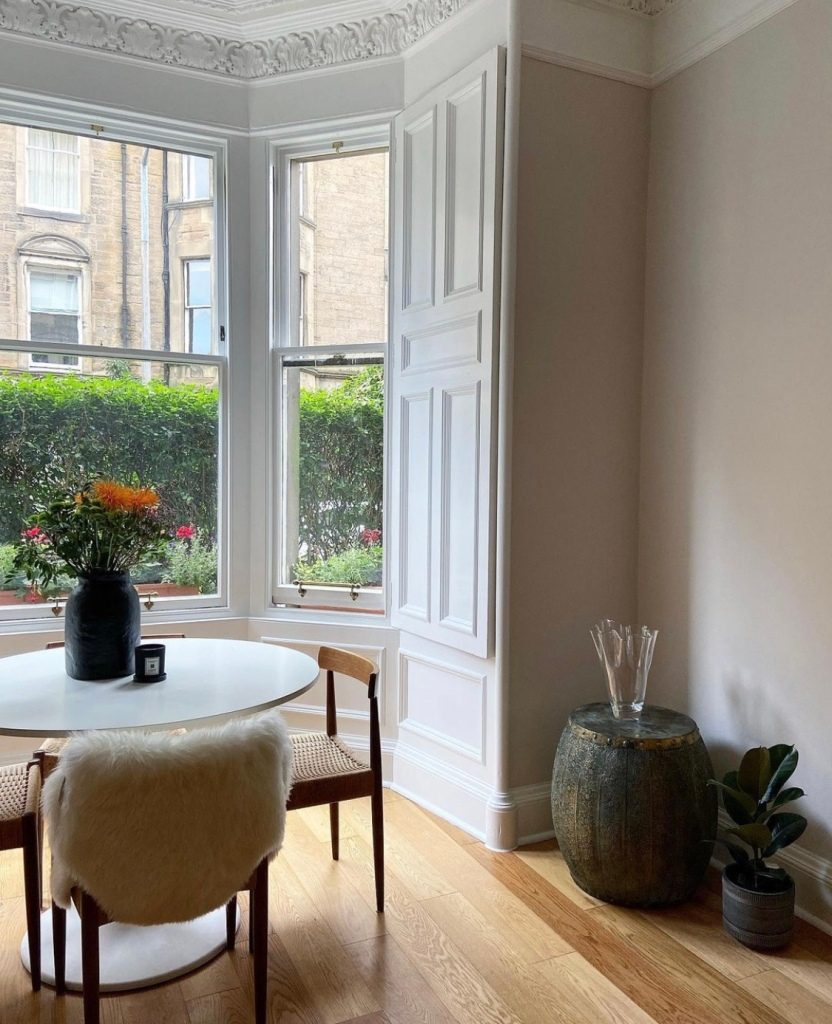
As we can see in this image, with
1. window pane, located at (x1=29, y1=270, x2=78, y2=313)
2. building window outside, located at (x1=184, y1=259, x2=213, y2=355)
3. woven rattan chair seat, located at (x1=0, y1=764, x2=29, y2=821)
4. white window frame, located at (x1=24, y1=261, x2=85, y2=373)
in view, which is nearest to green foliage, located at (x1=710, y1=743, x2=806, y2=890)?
woven rattan chair seat, located at (x1=0, y1=764, x2=29, y2=821)

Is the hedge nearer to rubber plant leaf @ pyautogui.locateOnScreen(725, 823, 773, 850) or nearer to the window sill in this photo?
the window sill

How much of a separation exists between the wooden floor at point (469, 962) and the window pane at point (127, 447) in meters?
1.25

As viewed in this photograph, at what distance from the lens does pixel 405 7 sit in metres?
3.02

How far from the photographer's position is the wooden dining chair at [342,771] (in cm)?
217

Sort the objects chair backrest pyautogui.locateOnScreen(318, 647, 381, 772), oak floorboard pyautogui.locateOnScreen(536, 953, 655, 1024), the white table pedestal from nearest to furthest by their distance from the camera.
→ oak floorboard pyautogui.locateOnScreen(536, 953, 655, 1024) → the white table pedestal → chair backrest pyautogui.locateOnScreen(318, 647, 381, 772)

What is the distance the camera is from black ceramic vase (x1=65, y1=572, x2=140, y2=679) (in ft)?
6.99

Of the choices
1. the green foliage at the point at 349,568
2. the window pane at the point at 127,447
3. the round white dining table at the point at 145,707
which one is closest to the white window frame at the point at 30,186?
the window pane at the point at 127,447

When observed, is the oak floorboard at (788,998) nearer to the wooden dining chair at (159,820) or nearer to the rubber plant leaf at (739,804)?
the rubber plant leaf at (739,804)

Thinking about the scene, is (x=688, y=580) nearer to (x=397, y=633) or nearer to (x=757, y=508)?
(x=757, y=508)

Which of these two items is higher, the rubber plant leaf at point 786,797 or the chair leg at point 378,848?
the rubber plant leaf at point 786,797

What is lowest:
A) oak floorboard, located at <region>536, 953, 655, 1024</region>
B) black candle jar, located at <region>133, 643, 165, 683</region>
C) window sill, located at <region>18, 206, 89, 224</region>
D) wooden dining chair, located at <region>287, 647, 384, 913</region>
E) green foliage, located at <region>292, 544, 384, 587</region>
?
oak floorboard, located at <region>536, 953, 655, 1024</region>

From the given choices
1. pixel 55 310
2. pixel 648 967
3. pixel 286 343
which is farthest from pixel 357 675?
pixel 55 310

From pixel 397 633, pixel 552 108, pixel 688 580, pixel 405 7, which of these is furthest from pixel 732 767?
pixel 405 7

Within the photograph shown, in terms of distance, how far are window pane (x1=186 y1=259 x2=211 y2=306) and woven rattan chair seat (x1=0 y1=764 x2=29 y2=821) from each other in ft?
6.61
